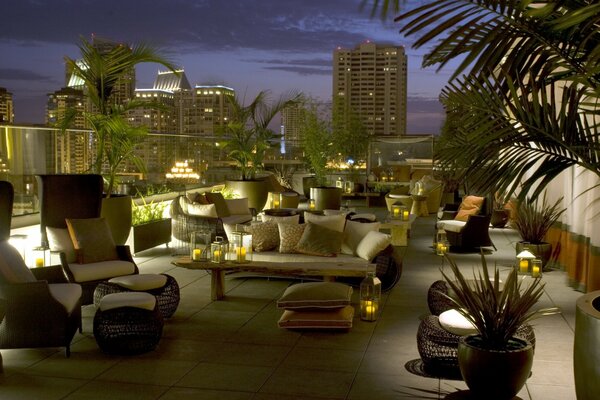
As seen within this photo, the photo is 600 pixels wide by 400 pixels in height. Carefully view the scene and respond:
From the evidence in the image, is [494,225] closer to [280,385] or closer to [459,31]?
[280,385]

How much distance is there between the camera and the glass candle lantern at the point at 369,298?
689cm

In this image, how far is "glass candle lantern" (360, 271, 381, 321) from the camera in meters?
6.89

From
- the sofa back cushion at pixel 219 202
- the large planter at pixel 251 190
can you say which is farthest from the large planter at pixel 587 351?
the large planter at pixel 251 190

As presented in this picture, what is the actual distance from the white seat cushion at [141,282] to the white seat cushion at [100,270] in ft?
1.57

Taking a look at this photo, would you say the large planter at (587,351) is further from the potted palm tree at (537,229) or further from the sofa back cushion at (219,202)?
the sofa back cushion at (219,202)

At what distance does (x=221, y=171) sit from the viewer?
17.1 meters

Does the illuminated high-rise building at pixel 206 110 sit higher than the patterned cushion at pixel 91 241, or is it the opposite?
the illuminated high-rise building at pixel 206 110

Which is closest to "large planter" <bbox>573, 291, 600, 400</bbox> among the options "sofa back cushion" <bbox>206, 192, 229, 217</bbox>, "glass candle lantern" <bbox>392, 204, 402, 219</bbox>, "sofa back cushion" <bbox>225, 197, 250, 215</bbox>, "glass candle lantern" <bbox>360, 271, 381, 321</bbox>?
"glass candle lantern" <bbox>360, 271, 381, 321</bbox>

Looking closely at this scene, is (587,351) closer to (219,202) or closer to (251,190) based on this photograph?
(219,202)

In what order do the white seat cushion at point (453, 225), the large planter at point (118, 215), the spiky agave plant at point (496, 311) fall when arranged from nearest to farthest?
the spiky agave plant at point (496, 311), the large planter at point (118, 215), the white seat cushion at point (453, 225)

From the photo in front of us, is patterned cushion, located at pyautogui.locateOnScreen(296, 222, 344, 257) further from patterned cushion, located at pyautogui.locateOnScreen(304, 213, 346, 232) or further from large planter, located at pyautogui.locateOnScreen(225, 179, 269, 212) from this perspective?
large planter, located at pyautogui.locateOnScreen(225, 179, 269, 212)

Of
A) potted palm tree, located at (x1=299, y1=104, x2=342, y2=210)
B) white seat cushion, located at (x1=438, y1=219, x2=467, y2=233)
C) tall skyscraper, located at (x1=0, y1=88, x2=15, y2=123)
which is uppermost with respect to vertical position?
tall skyscraper, located at (x1=0, y1=88, x2=15, y2=123)

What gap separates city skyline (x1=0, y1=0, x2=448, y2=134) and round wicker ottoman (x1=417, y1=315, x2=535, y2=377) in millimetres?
2037

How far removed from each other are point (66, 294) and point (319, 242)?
3.37 m
